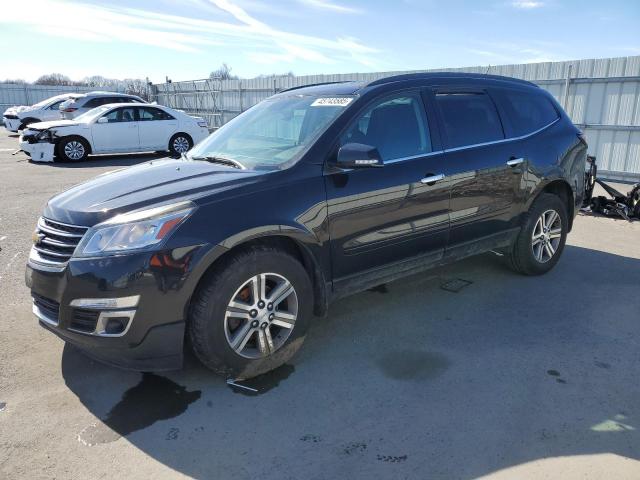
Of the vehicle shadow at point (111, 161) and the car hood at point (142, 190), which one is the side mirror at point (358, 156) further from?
the vehicle shadow at point (111, 161)

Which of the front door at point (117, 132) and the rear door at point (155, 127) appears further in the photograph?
the rear door at point (155, 127)

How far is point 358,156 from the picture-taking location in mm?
3367

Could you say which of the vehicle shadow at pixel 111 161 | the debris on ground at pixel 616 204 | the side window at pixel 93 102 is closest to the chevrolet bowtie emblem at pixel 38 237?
the debris on ground at pixel 616 204

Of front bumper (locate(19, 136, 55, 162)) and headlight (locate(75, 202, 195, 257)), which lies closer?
headlight (locate(75, 202, 195, 257))

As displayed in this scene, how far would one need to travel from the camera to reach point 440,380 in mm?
3311

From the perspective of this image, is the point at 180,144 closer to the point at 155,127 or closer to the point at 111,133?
the point at 155,127

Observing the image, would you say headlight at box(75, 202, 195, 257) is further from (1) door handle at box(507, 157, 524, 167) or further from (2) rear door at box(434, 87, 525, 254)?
(1) door handle at box(507, 157, 524, 167)

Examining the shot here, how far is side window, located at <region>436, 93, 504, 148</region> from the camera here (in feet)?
13.9

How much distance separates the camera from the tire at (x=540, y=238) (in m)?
5.00

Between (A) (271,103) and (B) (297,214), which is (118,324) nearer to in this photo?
(B) (297,214)

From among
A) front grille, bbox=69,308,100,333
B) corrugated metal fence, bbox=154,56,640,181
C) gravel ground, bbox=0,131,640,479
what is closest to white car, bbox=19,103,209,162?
corrugated metal fence, bbox=154,56,640,181

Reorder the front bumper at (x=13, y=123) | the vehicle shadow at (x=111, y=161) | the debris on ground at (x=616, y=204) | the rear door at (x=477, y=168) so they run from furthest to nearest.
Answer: the front bumper at (x=13, y=123)
the vehicle shadow at (x=111, y=161)
the debris on ground at (x=616, y=204)
the rear door at (x=477, y=168)

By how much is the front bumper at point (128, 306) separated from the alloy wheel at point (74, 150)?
476 inches

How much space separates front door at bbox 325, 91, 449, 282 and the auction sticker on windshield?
0.16 m
